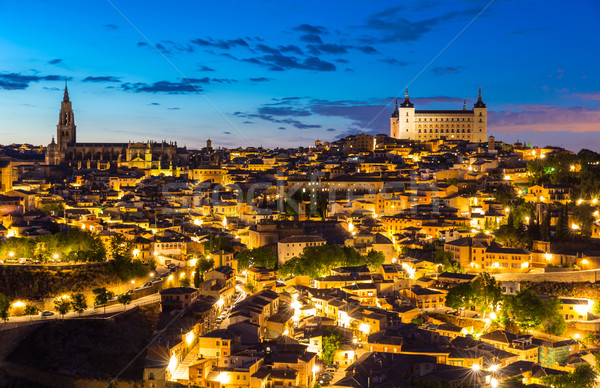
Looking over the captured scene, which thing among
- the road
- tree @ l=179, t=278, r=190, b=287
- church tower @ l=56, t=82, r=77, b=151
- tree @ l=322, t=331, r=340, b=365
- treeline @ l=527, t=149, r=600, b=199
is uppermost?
church tower @ l=56, t=82, r=77, b=151

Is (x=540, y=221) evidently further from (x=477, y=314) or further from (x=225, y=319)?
(x=225, y=319)

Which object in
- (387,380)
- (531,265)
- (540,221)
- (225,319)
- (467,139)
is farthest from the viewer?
(467,139)

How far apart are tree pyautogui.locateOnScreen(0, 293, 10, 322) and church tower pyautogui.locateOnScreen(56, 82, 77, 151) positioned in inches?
1495

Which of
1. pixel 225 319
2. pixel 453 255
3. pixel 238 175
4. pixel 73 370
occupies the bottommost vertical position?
pixel 73 370

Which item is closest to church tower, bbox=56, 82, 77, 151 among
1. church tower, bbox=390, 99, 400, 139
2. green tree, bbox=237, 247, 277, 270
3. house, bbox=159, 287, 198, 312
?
church tower, bbox=390, 99, 400, 139

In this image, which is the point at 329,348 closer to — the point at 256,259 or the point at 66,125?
the point at 256,259

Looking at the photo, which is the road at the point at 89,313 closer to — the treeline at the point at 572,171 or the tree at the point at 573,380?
the tree at the point at 573,380

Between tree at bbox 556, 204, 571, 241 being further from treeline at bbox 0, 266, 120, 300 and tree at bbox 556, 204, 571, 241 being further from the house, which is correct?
treeline at bbox 0, 266, 120, 300

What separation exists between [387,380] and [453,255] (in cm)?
948

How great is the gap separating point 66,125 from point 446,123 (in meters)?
32.5

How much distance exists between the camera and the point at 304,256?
72.9 feet

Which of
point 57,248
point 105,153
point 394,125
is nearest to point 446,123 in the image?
point 394,125

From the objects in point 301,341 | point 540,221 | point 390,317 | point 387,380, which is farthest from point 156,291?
point 540,221

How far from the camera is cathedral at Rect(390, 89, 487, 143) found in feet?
162
